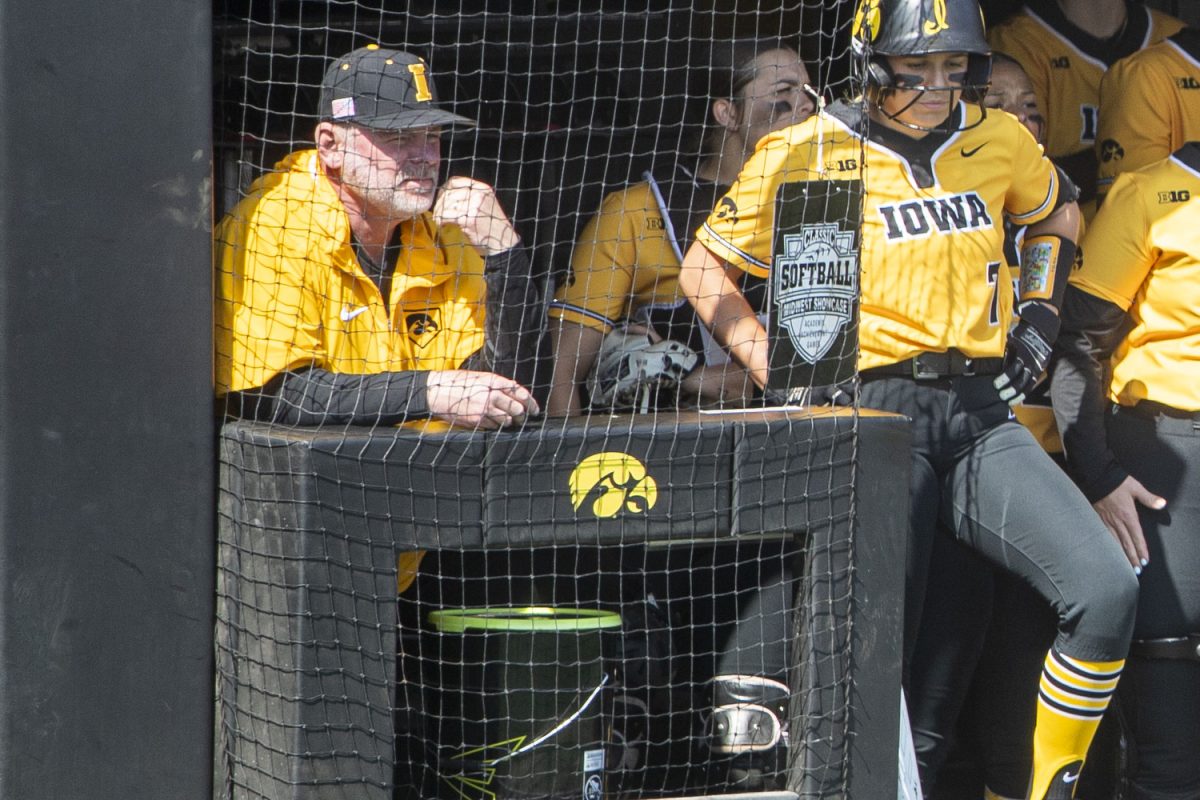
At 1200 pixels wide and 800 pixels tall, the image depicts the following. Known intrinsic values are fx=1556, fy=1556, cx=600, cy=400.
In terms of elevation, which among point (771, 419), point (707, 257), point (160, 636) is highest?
Answer: point (707, 257)

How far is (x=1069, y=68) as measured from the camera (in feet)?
13.8

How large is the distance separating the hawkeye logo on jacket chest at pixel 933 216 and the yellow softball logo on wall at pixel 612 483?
0.83m

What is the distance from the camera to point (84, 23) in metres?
2.52

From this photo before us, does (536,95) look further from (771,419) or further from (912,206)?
(771,419)

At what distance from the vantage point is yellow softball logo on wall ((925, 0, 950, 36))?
3154mm

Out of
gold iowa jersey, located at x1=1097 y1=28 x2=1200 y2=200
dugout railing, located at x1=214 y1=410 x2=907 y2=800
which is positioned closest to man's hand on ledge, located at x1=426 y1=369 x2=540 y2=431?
dugout railing, located at x1=214 y1=410 x2=907 y2=800

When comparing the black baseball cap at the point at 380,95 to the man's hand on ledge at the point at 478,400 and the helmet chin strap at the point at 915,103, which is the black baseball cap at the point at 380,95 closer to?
the man's hand on ledge at the point at 478,400

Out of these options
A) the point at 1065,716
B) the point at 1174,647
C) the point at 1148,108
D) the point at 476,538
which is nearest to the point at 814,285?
the point at 476,538

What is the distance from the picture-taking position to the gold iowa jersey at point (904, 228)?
3.13 m

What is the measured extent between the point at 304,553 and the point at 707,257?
110cm

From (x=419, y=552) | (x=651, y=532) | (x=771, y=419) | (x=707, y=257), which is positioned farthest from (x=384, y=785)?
(x=707, y=257)

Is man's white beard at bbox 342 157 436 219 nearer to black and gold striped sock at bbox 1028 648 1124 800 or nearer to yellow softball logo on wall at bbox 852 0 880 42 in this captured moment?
yellow softball logo on wall at bbox 852 0 880 42

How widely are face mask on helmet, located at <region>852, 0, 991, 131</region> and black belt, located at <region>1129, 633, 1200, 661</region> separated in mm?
1265

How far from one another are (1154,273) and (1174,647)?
0.85 metres
